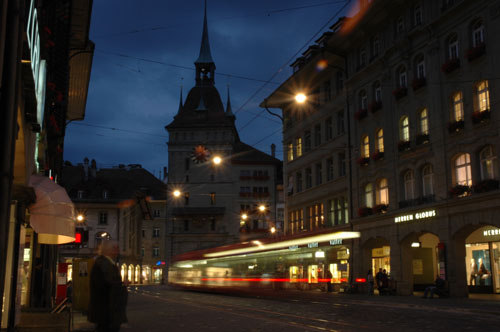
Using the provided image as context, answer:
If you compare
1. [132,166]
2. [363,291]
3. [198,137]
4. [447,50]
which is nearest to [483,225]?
[447,50]

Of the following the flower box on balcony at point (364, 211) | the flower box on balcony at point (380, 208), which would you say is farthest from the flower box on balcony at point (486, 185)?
the flower box on balcony at point (364, 211)

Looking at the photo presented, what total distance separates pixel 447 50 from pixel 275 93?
827 inches

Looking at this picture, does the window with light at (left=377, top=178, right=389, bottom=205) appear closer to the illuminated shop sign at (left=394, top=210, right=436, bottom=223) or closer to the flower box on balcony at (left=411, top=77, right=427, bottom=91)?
the illuminated shop sign at (left=394, top=210, right=436, bottom=223)

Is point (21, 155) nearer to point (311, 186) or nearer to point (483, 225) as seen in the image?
point (483, 225)

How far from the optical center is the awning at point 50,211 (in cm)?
1088

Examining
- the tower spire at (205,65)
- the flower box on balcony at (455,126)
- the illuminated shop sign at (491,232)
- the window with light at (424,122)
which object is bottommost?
the illuminated shop sign at (491,232)

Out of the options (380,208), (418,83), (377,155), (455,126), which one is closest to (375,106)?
(377,155)

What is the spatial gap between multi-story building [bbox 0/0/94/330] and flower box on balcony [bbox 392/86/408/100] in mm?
17940

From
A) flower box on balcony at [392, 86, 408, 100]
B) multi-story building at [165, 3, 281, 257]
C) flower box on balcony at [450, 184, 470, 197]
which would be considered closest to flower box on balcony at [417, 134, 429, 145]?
flower box on balcony at [392, 86, 408, 100]

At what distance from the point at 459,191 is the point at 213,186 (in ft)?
201

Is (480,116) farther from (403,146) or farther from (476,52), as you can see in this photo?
(403,146)

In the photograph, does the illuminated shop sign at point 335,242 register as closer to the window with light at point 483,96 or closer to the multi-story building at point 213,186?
the window with light at point 483,96

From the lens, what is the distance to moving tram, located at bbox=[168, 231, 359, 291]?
28484 mm

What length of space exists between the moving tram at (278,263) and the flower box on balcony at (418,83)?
314 inches
